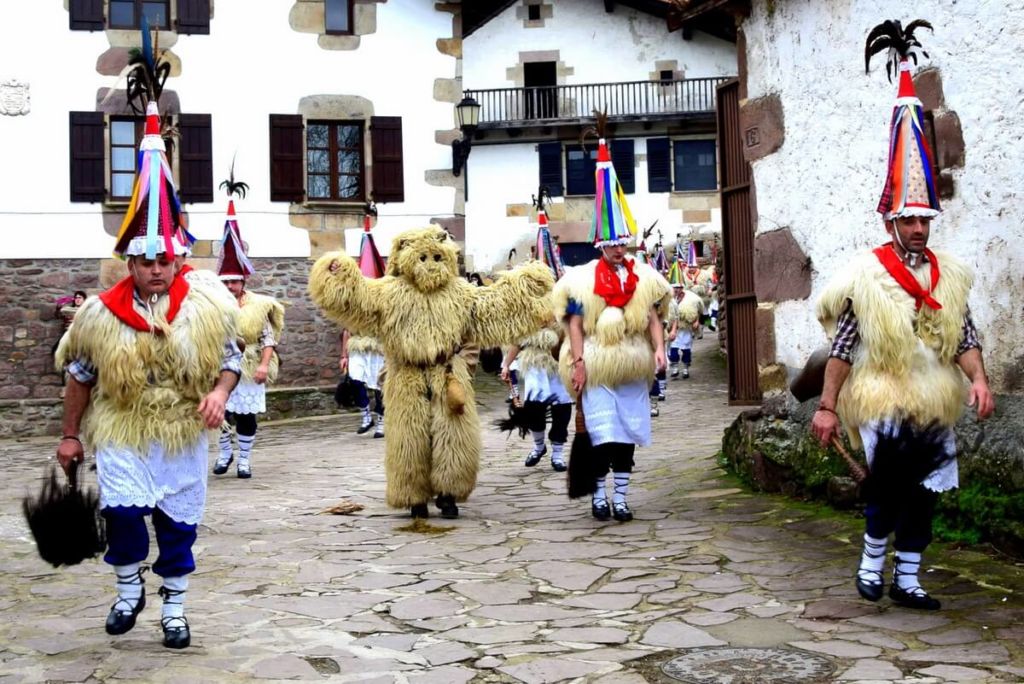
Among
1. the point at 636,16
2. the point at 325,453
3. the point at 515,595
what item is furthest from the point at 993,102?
the point at 636,16

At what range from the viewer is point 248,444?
12055 millimetres

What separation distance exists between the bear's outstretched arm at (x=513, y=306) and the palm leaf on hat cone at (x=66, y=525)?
12.4 feet

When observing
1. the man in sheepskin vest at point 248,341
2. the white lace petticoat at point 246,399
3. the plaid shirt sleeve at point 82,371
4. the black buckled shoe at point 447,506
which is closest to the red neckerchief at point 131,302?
the plaid shirt sleeve at point 82,371

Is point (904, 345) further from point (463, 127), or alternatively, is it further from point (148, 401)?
point (463, 127)

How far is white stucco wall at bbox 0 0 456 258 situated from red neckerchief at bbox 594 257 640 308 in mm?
12549

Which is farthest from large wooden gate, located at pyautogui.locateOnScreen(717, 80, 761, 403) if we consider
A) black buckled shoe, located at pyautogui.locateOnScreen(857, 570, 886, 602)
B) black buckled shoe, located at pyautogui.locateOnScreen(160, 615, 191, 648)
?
black buckled shoe, located at pyautogui.locateOnScreen(160, 615, 191, 648)

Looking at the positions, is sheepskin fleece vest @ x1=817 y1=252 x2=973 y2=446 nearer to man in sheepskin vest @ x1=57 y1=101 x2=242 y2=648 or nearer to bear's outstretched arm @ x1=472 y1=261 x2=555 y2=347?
man in sheepskin vest @ x1=57 y1=101 x2=242 y2=648

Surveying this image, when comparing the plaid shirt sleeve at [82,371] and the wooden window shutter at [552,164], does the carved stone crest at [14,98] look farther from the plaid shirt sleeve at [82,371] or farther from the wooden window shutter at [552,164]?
the wooden window shutter at [552,164]

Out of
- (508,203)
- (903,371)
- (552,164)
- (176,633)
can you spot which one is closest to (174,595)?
(176,633)

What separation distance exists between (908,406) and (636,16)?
30042mm

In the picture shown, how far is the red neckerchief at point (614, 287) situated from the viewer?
27.9ft

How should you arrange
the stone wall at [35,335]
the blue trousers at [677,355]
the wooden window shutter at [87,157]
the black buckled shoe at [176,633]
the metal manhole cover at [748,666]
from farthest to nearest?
the blue trousers at [677,355], the wooden window shutter at [87,157], the stone wall at [35,335], the black buckled shoe at [176,633], the metal manhole cover at [748,666]

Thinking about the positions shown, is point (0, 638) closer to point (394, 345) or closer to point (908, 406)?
point (394, 345)

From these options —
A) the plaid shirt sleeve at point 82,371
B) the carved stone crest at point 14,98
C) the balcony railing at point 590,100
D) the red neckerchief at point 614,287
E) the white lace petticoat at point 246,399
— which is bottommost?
the white lace petticoat at point 246,399
